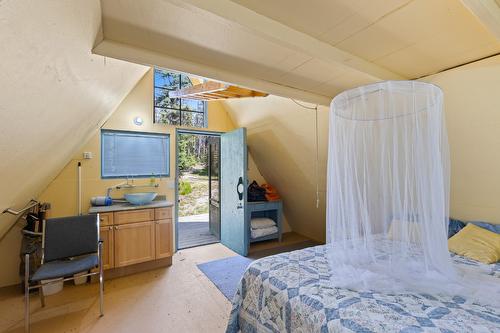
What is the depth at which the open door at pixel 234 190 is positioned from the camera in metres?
3.66

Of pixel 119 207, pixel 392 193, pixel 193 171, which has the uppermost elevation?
pixel 193 171

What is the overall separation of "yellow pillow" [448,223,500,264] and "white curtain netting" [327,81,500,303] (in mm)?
405

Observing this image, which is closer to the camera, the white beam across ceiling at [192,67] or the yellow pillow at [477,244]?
the white beam across ceiling at [192,67]

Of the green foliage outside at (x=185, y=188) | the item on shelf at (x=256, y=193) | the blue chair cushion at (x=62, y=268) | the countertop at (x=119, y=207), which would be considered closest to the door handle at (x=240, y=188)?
the item on shelf at (x=256, y=193)

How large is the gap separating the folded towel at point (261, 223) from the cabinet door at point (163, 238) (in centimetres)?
Answer: 147

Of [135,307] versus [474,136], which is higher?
[474,136]

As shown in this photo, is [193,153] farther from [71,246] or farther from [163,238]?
[71,246]

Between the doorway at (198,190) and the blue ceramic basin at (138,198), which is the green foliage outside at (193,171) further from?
the blue ceramic basin at (138,198)

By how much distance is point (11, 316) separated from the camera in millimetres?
2191

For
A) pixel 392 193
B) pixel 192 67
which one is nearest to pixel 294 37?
pixel 192 67

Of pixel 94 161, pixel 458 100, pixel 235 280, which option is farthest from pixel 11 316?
pixel 458 100

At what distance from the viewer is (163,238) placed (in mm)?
3211

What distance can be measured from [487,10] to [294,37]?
3.37 feet

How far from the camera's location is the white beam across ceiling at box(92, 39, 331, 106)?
1466mm
